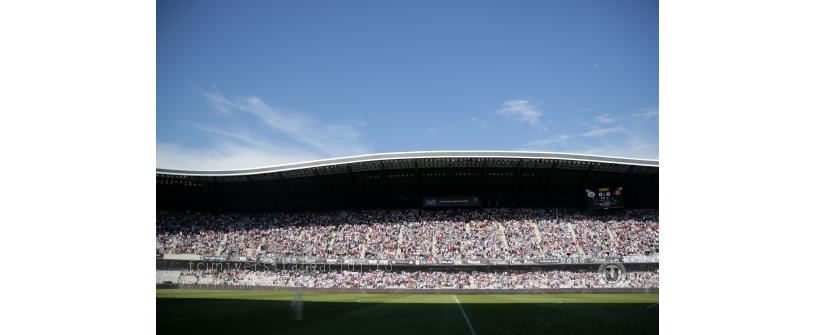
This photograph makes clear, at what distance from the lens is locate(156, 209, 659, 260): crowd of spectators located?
3299 centimetres

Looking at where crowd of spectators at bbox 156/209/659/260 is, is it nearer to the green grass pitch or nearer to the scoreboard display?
the scoreboard display

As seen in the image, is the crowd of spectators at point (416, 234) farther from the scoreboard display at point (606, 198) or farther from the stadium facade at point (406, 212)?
the scoreboard display at point (606, 198)

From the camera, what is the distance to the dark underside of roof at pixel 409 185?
36.2 metres

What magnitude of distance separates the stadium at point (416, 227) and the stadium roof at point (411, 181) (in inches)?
4.2

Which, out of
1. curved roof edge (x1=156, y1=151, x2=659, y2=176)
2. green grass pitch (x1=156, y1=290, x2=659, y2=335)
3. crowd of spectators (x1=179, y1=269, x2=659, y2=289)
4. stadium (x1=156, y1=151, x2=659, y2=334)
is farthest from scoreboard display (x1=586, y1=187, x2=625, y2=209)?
green grass pitch (x1=156, y1=290, x2=659, y2=335)

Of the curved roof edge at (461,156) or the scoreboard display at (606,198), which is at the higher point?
the curved roof edge at (461,156)

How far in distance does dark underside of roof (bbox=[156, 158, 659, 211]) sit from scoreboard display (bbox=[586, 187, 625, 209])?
0.46 m

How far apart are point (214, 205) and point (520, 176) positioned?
2763 cm

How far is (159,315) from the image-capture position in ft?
45.8

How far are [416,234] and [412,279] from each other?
5.67 m

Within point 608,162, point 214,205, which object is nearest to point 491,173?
point 608,162

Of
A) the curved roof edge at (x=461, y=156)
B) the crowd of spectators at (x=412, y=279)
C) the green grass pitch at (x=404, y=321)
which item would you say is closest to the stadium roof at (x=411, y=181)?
the curved roof edge at (x=461, y=156)
